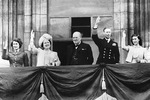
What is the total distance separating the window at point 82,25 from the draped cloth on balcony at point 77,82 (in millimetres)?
4176

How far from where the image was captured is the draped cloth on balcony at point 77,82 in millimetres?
14281

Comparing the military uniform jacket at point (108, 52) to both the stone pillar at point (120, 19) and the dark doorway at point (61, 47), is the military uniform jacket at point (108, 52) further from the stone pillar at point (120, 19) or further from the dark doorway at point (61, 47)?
the dark doorway at point (61, 47)

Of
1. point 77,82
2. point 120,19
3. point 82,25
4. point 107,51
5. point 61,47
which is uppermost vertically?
point 120,19

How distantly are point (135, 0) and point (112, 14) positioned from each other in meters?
1.00

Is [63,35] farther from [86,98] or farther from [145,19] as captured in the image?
[86,98]

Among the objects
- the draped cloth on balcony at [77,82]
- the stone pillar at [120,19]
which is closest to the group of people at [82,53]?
the draped cloth on balcony at [77,82]

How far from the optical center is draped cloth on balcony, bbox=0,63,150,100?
46.9 ft

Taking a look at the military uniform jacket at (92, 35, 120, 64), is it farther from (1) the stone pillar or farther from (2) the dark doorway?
(2) the dark doorway

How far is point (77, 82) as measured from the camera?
569 inches

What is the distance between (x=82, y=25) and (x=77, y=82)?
14.7 ft

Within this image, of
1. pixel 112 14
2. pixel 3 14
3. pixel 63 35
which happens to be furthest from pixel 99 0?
pixel 3 14

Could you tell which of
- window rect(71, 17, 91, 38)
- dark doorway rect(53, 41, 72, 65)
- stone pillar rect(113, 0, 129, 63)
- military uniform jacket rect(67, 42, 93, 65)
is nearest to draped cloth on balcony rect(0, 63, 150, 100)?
military uniform jacket rect(67, 42, 93, 65)

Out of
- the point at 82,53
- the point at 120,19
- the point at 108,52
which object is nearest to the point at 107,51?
the point at 108,52

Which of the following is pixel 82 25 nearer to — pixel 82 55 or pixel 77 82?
pixel 82 55
